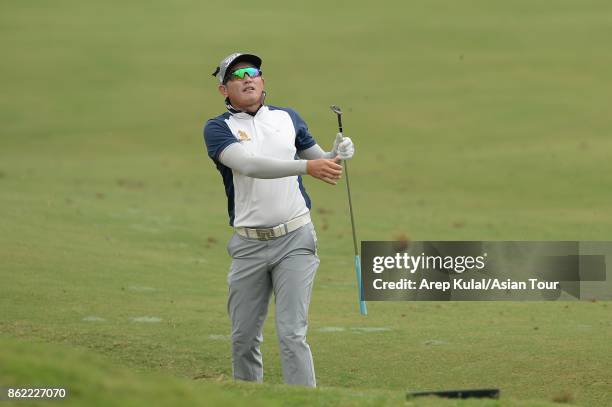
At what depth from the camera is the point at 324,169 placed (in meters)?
9.57

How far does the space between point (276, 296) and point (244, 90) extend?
1.63m

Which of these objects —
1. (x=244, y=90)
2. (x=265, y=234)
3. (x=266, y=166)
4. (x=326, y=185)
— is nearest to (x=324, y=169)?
(x=266, y=166)

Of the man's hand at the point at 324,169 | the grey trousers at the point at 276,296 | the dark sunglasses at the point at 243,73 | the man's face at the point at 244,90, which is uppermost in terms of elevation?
the dark sunglasses at the point at 243,73

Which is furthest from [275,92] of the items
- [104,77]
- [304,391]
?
[304,391]

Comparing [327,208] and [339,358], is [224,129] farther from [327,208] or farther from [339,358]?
[327,208]

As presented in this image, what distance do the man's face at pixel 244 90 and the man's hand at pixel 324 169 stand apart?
0.82 m

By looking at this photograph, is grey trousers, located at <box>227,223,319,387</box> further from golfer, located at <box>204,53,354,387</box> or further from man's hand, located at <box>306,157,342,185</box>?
man's hand, located at <box>306,157,342,185</box>

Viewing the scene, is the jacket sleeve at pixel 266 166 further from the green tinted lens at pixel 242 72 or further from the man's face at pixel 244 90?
the green tinted lens at pixel 242 72

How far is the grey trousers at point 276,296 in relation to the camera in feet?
31.7

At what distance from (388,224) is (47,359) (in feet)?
58.6

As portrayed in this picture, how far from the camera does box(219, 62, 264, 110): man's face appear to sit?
10.0 m

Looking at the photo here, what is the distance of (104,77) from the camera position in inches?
1923

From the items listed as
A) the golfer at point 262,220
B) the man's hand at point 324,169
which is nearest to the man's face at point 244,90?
the golfer at point 262,220

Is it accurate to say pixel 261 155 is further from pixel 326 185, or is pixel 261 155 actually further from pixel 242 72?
pixel 326 185
